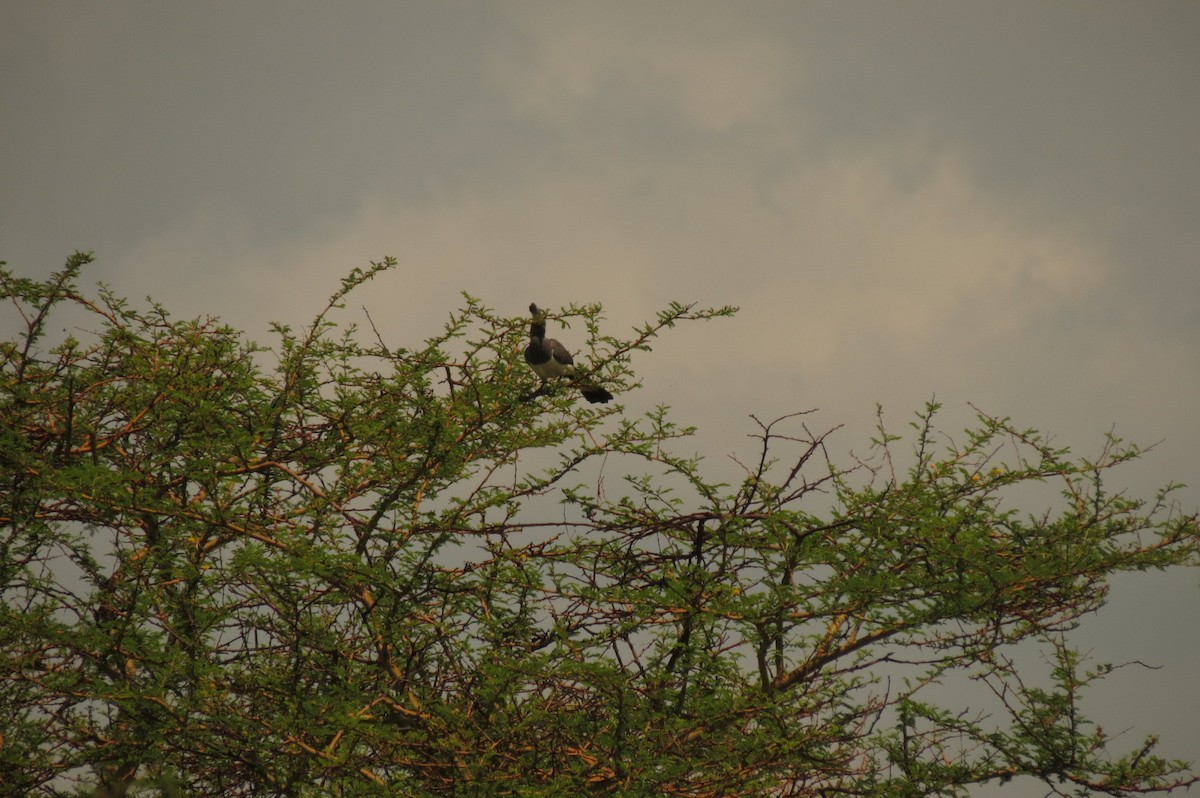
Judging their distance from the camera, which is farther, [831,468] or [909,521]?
[831,468]

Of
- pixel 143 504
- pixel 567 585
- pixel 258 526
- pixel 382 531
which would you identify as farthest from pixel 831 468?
pixel 143 504

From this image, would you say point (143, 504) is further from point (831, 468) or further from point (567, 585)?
point (831, 468)

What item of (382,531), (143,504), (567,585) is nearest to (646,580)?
(567,585)

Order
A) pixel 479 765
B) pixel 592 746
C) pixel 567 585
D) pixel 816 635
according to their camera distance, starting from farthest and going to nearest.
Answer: pixel 816 635 < pixel 567 585 < pixel 592 746 < pixel 479 765

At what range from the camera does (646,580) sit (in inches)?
233

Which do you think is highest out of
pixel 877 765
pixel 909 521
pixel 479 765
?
pixel 909 521

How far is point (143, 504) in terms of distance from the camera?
5383 mm

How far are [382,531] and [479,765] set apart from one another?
1.67 m

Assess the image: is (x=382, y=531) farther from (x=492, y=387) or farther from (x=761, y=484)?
(x=761, y=484)

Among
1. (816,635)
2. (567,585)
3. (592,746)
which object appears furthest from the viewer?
(816,635)

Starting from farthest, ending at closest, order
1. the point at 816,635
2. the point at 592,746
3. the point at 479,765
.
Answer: the point at 816,635, the point at 592,746, the point at 479,765

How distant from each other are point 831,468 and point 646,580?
4.22 feet

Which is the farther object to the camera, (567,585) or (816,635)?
(816,635)

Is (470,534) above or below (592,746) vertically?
above
